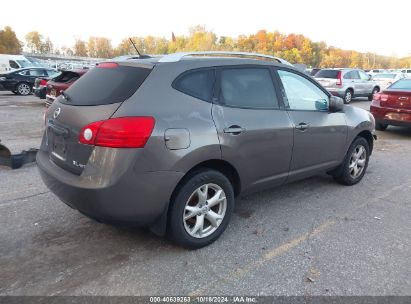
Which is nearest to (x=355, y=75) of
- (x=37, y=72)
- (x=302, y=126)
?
(x=302, y=126)

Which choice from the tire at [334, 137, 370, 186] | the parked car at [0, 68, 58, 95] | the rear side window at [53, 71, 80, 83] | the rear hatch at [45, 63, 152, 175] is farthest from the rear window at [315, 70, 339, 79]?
the rear hatch at [45, 63, 152, 175]

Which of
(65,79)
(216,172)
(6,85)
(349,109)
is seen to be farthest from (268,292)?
(6,85)

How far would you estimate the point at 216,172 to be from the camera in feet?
10.9

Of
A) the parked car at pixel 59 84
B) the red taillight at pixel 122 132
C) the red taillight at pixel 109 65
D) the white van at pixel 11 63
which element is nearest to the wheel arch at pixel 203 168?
the red taillight at pixel 122 132

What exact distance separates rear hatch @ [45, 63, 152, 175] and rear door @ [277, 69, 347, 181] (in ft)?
5.83

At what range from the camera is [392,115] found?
8938 mm

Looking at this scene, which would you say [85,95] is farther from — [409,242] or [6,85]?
[6,85]

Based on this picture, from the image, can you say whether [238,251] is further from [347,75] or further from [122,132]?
[347,75]

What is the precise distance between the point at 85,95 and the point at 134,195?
1073mm

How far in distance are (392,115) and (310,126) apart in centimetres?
580

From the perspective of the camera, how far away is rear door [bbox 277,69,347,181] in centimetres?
411

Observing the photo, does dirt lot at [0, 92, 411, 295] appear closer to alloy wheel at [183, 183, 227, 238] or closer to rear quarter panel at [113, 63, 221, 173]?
alloy wheel at [183, 183, 227, 238]

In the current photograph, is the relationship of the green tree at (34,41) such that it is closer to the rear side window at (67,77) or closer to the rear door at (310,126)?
the rear side window at (67,77)

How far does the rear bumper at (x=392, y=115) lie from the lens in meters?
8.65
